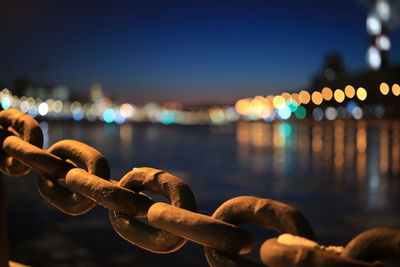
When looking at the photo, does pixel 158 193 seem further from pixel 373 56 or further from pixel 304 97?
pixel 304 97

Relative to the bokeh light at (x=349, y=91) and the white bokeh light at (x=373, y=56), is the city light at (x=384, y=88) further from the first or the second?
the white bokeh light at (x=373, y=56)

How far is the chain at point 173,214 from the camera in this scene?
98cm

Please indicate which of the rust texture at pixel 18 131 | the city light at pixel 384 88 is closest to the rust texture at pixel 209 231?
the rust texture at pixel 18 131

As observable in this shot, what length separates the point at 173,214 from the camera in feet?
4.19

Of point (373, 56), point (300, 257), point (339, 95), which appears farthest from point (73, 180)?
point (373, 56)

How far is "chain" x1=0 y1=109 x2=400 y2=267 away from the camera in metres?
0.98

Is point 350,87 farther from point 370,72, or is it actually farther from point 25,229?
point 25,229

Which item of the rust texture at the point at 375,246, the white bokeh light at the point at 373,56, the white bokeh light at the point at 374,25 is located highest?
the white bokeh light at the point at 374,25

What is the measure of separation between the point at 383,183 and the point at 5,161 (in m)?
13.5

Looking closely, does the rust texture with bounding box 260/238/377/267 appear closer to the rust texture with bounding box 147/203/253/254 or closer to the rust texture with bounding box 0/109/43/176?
the rust texture with bounding box 147/203/253/254

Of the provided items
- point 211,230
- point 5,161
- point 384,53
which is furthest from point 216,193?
point 384,53

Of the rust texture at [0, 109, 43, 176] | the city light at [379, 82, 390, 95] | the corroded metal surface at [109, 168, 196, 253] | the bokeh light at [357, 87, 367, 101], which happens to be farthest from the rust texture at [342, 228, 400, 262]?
the bokeh light at [357, 87, 367, 101]

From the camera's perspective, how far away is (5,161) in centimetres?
203

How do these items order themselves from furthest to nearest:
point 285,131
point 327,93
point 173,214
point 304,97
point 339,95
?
point 304,97
point 327,93
point 339,95
point 285,131
point 173,214
